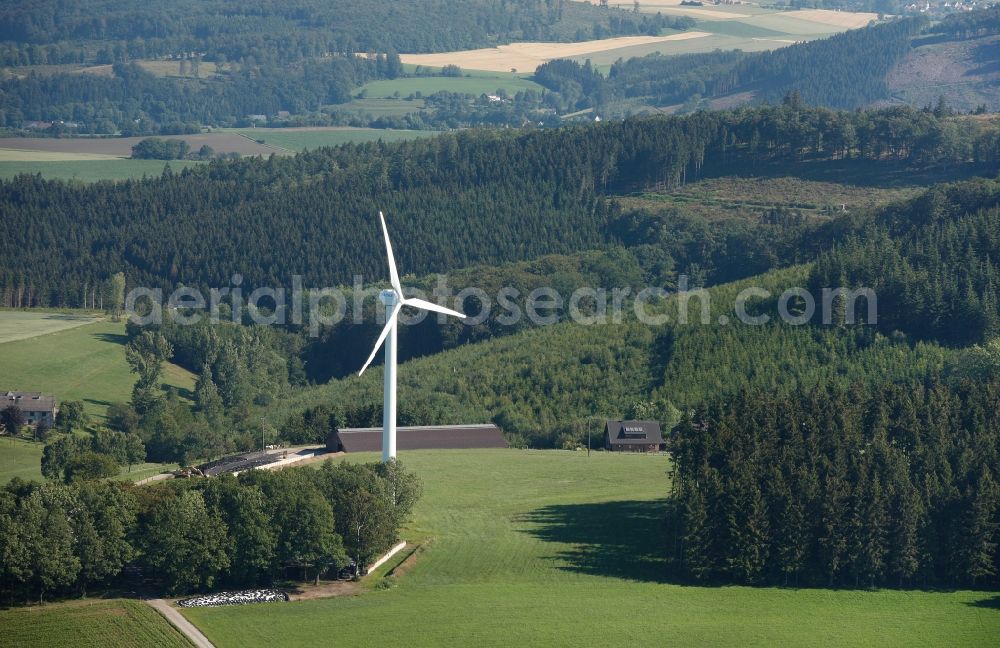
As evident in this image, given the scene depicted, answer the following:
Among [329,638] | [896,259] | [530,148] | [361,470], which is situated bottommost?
[329,638]

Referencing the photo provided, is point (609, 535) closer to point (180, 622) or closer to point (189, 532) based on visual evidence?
point (189, 532)

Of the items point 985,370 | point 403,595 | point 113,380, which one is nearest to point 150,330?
point 113,380

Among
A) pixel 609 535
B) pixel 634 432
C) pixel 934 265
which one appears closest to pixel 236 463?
pixel 634 432

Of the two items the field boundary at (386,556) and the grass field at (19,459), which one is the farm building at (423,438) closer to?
the grass field at (19,459)

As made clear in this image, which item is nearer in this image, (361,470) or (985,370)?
(361,470)

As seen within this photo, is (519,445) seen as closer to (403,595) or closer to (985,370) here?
(985,370)

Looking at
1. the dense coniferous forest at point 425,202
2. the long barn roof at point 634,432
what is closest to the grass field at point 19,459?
the long barn roof at point 634,432

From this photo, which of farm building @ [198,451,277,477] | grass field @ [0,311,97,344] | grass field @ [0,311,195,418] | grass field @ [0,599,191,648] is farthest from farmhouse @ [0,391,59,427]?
grass field @ [0,599,191,648]

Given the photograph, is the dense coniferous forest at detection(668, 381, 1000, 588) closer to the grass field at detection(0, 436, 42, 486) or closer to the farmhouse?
the grass field at detection(0, 436, 42, 486)
